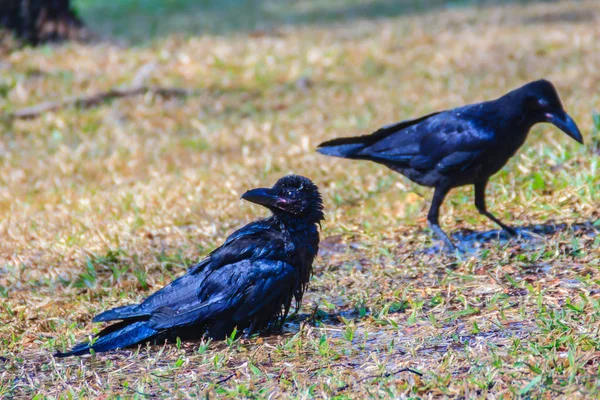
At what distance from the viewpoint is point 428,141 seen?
211 inches

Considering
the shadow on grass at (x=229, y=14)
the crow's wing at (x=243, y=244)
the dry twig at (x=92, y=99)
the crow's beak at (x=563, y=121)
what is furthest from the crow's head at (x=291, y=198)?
the shadow on grass at (x=229, y=14)

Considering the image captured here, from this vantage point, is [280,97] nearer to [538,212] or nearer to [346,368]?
[538,212]

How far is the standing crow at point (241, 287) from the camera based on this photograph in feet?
13.2

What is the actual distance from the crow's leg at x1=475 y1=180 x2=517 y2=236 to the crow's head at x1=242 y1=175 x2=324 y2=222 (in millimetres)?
1480

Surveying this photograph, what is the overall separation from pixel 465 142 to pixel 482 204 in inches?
19.0

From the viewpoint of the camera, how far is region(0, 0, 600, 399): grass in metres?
3.56

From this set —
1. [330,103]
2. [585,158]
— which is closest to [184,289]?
[585,158]

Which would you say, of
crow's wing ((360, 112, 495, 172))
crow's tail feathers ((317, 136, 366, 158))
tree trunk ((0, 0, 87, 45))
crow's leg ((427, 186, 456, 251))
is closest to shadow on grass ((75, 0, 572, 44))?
tree trunk ((0, 0, 87, 45))

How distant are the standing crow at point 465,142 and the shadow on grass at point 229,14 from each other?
291 inches

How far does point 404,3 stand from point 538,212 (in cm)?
1112

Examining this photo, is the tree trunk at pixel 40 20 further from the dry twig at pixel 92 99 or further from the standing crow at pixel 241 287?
the standing crow at pixel 241 287

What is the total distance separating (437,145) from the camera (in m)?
5.29

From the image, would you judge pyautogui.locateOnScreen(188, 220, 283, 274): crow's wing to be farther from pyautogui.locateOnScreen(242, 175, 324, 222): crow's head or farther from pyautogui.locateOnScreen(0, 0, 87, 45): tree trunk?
pyautogui.locateOnScreen(0, 0, 87, 45): tree trunk

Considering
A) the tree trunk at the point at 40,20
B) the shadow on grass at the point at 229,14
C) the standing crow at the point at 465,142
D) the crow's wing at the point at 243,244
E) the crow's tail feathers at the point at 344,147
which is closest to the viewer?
the crow's wing at the point at 243,244
